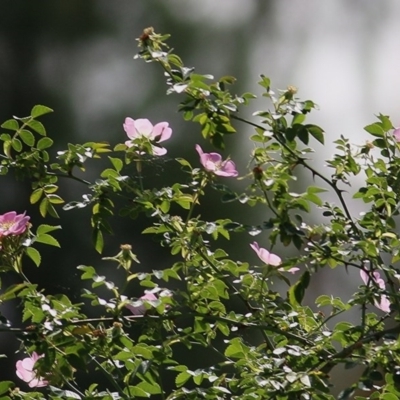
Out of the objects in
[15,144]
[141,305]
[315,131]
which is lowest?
[141,305]

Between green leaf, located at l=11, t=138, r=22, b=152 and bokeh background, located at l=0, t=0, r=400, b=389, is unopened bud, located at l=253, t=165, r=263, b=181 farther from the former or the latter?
bokeh background, located at l=0, t=0, r=400, b=389

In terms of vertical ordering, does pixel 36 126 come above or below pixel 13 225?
above

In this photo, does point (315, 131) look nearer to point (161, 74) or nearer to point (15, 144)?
point (15, 144)

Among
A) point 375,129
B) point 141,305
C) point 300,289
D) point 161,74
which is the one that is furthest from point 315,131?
point 161,74

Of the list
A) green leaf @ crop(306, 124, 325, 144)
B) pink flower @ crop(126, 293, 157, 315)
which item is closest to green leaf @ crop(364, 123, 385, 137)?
green leaf @ crop(306, 124, 325, 144)

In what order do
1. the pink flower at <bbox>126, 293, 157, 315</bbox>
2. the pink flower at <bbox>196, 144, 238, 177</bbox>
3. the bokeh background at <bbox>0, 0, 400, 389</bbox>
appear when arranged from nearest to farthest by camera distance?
the pink flower at <bbox>126, 293, 157, 315</bbox> < the pink flower at <bbox>196, 144, 238, 177</bbox> < the bokeh background at <bbox>0, 0, 400, 389</bbox>

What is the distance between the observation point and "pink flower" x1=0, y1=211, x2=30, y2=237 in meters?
0.93

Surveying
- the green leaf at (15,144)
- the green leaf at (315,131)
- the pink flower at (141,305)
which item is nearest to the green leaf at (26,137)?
the green leaf at (15,144)

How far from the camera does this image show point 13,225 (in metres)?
0.94

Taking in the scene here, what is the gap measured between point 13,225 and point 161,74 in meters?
0.95

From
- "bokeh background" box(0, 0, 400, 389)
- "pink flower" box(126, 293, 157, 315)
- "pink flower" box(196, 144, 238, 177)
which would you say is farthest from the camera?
"bokeh background" box(0, 0, 400, 389)

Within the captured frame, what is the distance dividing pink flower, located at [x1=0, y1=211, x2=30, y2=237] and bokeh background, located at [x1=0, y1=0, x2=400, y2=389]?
661 mm

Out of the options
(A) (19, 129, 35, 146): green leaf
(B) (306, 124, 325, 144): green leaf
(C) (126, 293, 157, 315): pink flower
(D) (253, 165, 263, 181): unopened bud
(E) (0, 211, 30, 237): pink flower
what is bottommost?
(C) (126, 293, 157, 315): pink flower

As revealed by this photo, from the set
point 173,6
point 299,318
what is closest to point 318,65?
point 173,6
